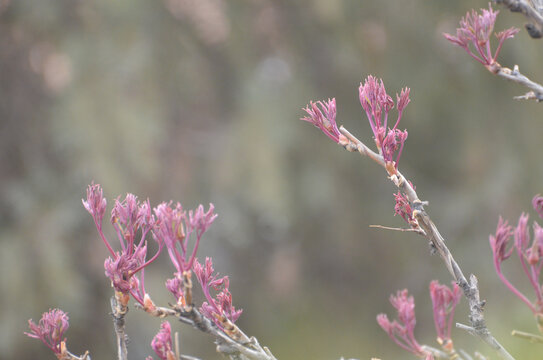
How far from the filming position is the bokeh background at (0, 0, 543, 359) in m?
3.28

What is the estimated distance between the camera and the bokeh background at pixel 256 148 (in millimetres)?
3283

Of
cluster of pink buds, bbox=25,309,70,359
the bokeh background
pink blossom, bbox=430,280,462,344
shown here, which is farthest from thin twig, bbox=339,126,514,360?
the bokeh background

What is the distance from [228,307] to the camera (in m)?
0.72

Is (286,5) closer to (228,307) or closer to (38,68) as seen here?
(38,68)

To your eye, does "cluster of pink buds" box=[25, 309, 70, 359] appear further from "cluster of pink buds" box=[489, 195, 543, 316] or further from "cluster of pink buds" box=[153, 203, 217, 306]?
"cluster of pink buds" box=[489, 195, 543, 316]

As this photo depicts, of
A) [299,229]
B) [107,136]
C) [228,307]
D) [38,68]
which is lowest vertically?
[228,307]

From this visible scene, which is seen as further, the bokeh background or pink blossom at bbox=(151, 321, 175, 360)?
the bokeh background

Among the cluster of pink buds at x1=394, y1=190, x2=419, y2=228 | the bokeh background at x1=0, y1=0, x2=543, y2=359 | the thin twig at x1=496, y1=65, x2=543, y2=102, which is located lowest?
the cluster of pink buds at x1=394, y1=190, x2=419, y2=228

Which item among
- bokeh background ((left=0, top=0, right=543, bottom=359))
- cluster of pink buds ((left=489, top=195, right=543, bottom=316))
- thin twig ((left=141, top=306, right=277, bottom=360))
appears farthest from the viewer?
bokeh background ((left=0, top=0, right=543, bottom=359))

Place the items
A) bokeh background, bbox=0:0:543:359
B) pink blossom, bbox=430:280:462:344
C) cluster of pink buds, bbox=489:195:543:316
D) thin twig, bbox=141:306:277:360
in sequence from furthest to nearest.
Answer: bokeh background, bbox=0:0:543:359, pink blossom, bbox=430:280:462:344, thin twig, bbox=141:306:277:360, cluster of pink buds, bbox=489:195:543:316

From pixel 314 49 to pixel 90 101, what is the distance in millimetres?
1532

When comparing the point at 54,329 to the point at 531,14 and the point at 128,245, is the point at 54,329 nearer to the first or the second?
the point at 128,245

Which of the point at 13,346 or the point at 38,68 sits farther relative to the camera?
the point at 38,68

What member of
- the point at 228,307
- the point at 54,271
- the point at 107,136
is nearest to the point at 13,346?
the point at 54,271
